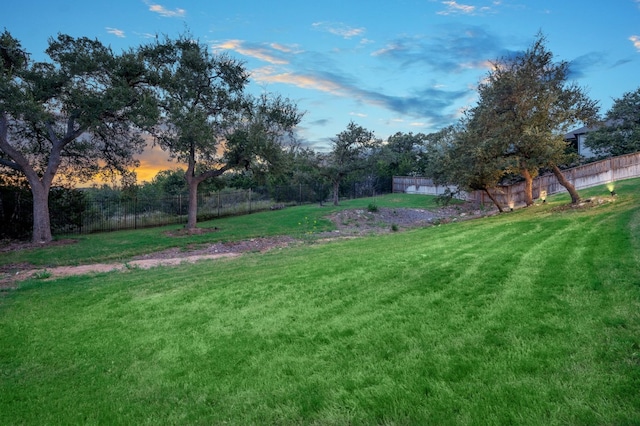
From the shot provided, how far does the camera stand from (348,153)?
29.2 m

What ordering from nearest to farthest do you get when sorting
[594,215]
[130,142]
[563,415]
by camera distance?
1. [563,415]
2. [594,215]
3. [130,142]

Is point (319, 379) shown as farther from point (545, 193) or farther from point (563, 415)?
point (545, 193)

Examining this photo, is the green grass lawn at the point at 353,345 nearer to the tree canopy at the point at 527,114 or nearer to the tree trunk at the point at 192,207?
the tree canopy at the point at 527,114

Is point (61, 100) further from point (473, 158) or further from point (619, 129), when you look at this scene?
point (619, 129)

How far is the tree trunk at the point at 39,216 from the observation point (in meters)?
17.3

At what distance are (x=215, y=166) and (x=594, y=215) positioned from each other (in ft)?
57.2

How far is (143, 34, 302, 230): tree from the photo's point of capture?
1909cm

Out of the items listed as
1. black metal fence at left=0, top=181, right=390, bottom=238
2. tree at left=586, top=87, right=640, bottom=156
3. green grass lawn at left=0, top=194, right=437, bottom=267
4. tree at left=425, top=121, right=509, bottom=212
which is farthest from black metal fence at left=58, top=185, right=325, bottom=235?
tree at left=586, top=87, right=640, bottom=156

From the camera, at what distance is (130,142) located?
20719 millimetres

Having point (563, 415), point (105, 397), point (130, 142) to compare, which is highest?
point (130, 142)

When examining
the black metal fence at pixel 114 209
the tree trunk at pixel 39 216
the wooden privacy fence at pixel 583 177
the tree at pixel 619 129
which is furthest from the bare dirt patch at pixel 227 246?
the tree at pixel 619 129

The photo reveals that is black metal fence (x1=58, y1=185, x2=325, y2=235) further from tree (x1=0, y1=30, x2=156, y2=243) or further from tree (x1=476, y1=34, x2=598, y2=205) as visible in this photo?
tree (x1=476, y1=34, x2=598, y2=205)

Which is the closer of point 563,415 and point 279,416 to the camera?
point 563,415

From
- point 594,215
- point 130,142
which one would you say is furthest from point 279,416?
point 130,142
